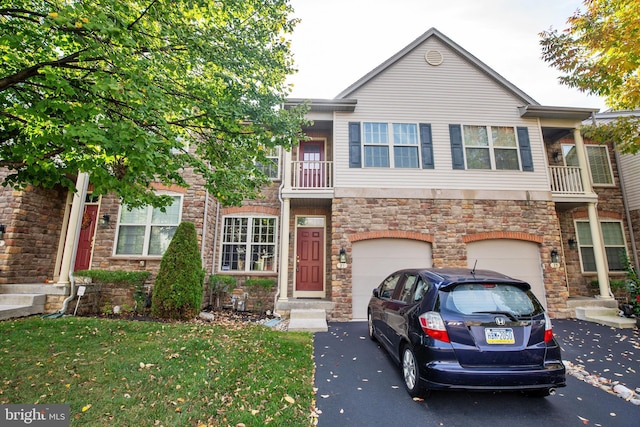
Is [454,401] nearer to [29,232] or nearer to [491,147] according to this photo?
[491,147]

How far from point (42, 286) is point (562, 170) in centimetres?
1699

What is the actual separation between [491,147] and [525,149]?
3.85ft

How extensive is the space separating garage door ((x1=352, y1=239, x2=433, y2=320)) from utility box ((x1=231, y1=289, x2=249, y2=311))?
3682 mm

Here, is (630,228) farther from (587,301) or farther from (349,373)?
(349,373)

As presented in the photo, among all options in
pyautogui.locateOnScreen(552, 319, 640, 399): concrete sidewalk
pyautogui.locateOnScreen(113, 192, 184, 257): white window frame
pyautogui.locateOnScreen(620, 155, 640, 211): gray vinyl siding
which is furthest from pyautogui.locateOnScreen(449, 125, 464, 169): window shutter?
pyautogui.locateOnScreen(113, 192, 184, 257): white window frame

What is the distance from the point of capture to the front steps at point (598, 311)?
7.49 meters

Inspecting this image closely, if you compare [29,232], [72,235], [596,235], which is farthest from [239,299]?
[596,235]

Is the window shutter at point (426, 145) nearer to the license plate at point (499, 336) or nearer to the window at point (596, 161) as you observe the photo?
the window at point (596, 161)

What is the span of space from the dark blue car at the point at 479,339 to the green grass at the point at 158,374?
1.52 metres

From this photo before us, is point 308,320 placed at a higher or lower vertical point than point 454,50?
Answer: lower

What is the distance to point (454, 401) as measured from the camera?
3.39m

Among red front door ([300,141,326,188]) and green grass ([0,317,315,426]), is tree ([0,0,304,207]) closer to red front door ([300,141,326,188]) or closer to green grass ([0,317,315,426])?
green grass ([0,317,315,426])

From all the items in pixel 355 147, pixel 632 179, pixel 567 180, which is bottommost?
pixel 567 180

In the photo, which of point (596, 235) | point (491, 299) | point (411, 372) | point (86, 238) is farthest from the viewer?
point (86, 238)
